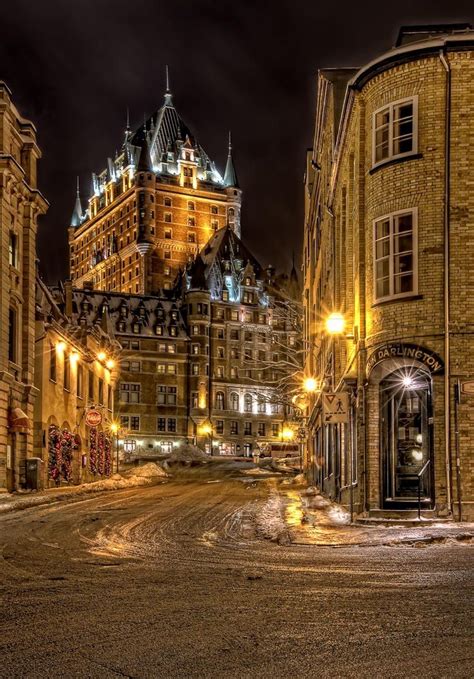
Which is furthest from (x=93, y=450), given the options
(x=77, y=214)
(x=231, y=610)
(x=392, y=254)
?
(x=77, y=214)

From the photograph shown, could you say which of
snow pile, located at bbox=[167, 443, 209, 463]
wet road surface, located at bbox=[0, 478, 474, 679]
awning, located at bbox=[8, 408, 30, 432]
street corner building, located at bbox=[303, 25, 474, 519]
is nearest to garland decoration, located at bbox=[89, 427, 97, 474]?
awning, located at bbox=[8, 408, 30, 432]

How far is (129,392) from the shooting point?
388 ft

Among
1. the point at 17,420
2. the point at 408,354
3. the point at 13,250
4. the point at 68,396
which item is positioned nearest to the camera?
the point at 408,354

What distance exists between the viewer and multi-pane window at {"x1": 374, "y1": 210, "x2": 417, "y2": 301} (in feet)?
65.9

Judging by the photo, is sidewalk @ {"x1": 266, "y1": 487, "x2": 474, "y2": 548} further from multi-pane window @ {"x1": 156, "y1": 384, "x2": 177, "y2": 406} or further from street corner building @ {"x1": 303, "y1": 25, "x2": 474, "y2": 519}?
multi-pane window @ {"x1": 156, "y1": 384, "x2": 177, "y2": 406}

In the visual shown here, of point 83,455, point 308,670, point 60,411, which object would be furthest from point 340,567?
point 83,455

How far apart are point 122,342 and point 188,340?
29.3ft

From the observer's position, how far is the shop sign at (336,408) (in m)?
21.0

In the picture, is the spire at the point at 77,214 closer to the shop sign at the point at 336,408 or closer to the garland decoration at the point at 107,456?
A: the garland decoration at the point at 107,456

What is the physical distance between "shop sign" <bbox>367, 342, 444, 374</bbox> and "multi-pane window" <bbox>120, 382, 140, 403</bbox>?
98.4 metres

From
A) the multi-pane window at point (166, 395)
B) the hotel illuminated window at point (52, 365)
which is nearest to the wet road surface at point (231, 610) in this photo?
the hotel illuminated window at point (52, 365)

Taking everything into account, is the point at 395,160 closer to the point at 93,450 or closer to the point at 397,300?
the point at 397,300

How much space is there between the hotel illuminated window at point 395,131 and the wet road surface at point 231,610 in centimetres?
912

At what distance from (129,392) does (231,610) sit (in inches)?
4339
